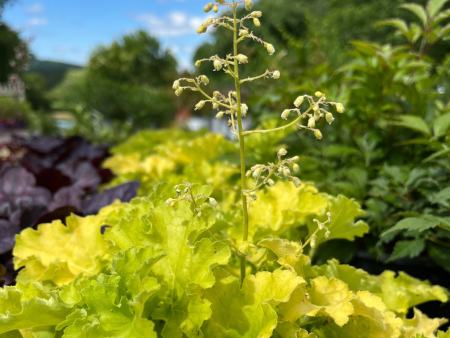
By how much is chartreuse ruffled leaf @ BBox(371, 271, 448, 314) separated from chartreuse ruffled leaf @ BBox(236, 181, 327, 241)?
31cm

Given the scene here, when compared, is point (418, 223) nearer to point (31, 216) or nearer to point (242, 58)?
point (242, 58)

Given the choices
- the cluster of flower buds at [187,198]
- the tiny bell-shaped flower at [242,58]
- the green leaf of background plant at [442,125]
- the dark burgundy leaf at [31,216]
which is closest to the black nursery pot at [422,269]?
the green leaf of background plant at [442,125]

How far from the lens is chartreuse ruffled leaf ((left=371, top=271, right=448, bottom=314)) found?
1041 millimetres

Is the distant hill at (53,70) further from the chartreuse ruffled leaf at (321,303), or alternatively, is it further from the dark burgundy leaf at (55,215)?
the chartreuse ruffled leaf at (321,303)

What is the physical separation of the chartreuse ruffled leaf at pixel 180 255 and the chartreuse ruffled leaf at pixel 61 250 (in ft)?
0.89

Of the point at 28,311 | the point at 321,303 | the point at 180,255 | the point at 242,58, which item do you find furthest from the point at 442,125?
the point at 28,311

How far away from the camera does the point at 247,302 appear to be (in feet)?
2.63

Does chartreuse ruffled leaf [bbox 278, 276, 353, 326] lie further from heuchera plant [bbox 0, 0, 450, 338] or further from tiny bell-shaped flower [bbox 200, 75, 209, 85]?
tiny bell-shaped flower [bbox 200, 75, 209, 85]

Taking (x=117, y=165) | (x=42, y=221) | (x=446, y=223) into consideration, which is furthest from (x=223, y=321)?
(x=117, y=165)

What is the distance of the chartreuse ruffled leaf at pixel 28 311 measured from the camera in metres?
0.72

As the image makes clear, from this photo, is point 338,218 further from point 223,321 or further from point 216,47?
point 216,47

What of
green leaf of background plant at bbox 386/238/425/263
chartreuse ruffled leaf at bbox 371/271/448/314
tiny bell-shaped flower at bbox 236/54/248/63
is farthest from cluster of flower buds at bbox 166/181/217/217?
green leaf of background plant at bbox 386/238/425/263

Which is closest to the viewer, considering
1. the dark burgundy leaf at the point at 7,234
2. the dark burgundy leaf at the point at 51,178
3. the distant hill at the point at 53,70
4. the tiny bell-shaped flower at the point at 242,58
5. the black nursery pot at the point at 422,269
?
the tiny bell-shaped flower at the point at 242,58

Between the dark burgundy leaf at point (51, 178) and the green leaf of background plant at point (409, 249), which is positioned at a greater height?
the dark burgundy leaf at point (51, 178)
